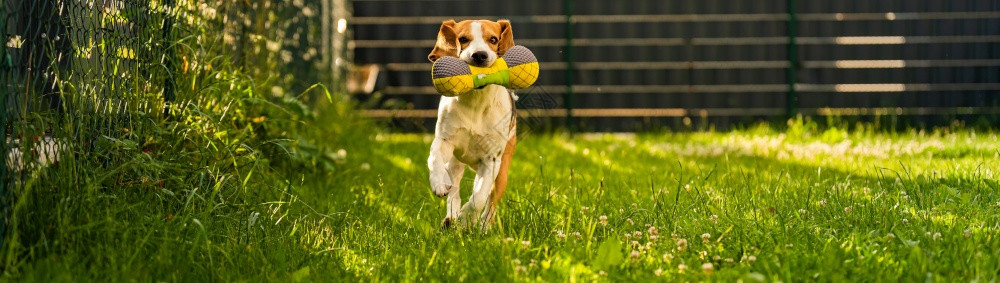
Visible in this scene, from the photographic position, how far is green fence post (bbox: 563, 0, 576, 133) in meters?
9.59

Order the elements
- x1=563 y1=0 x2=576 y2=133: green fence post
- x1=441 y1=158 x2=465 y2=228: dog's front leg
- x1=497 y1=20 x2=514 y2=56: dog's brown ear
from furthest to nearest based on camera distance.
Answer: x1=563 y1=0 x2=576 y2=133: green fence post
x1=497 y1=20 x2=514 y2=56: dog's brown ear
x1=441 y1=158 x2=465 y2=228: dog's front leg

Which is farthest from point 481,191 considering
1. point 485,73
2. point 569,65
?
point 569,65

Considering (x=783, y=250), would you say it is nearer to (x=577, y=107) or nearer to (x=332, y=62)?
(x=332, y=62)

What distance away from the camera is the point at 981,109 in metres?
9.55

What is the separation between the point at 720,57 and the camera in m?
9.78

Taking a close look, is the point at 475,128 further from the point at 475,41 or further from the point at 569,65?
the point at 569,65

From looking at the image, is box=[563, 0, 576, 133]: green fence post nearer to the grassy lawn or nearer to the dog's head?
the grassy lawn

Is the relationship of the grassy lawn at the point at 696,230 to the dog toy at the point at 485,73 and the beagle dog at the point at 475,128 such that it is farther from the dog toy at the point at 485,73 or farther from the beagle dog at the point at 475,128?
the dog toy at the point at 485,73

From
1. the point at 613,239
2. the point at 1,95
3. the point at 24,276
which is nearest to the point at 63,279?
the point at 24,276

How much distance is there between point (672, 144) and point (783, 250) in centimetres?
509

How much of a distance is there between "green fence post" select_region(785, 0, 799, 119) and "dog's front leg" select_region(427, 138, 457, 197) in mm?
6268

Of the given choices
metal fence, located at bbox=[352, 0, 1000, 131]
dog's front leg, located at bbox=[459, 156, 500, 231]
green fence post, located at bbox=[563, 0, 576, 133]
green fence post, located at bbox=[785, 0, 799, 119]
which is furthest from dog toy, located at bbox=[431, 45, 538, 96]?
green fence post, located at bbox=[785, 0, 799, 119]

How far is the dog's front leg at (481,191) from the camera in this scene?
3635mm

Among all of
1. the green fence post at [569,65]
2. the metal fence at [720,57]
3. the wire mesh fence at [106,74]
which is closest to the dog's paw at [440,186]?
the wire mesh fence at [106,74]
